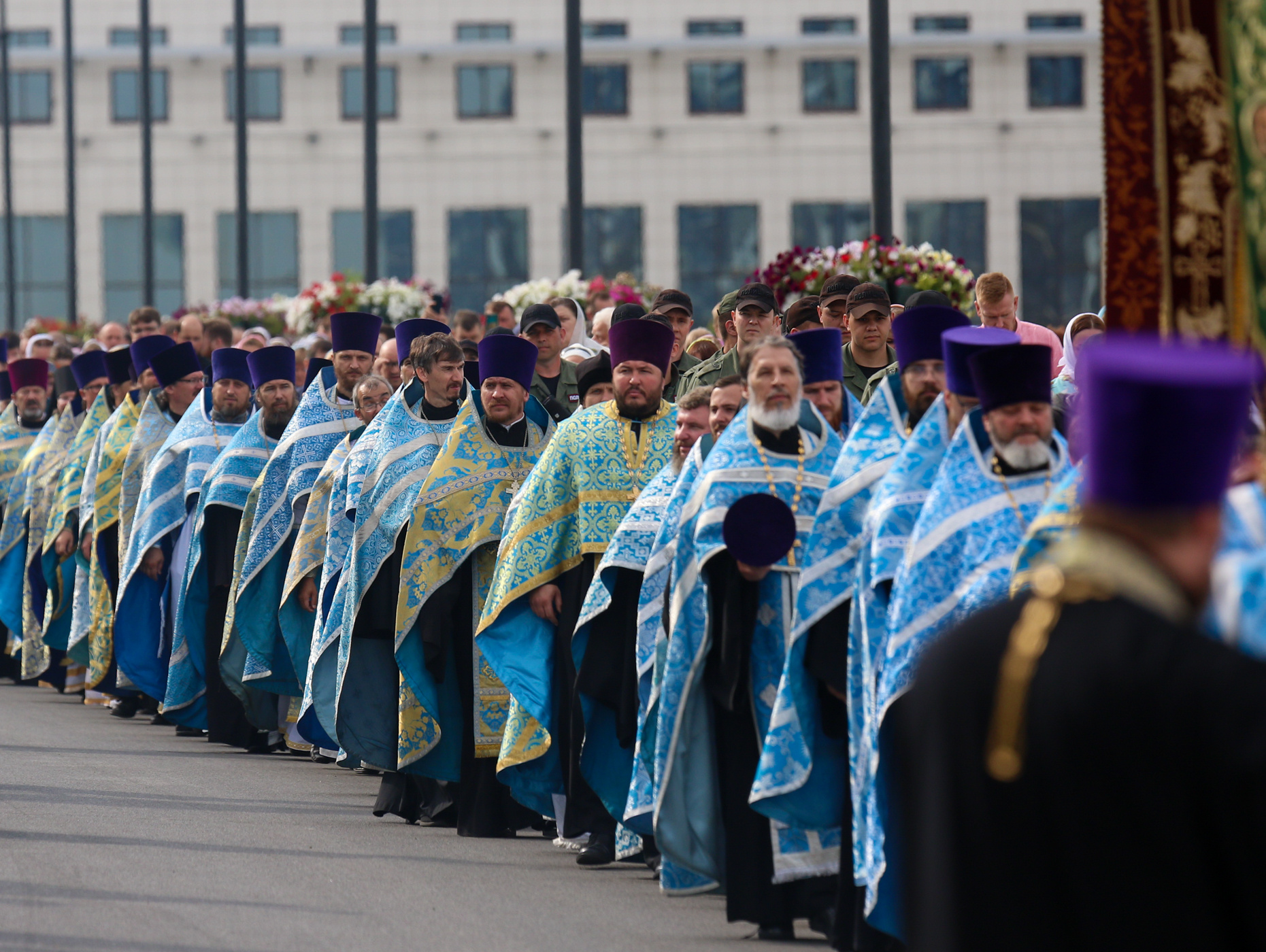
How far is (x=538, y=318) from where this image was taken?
12.4 m

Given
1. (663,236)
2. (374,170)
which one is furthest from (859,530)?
(663,236)

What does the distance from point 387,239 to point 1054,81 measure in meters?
16.1

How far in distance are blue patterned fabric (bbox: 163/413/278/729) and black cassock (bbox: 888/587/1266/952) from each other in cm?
1101

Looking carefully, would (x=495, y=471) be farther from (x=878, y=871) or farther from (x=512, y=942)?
(x=878, y=871)

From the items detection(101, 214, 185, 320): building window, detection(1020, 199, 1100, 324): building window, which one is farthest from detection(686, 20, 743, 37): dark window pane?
detection(101, 214, 185, 320): building window

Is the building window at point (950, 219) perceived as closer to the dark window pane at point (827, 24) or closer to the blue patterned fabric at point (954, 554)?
the dark window pane at point (827, 24)

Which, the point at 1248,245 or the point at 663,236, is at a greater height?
the point at 663,236

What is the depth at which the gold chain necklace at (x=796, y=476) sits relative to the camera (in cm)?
793

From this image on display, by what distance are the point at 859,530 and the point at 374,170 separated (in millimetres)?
18936

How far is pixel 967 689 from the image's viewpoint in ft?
9.60

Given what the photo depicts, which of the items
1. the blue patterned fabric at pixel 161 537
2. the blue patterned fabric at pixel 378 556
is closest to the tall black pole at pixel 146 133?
the blue patterned fabric at pixel 161 537

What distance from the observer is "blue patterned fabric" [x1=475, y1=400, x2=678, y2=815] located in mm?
9672

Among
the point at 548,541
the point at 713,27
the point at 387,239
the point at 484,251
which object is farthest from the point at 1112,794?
the point at 713,27

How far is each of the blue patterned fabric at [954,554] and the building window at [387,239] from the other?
159 ft
